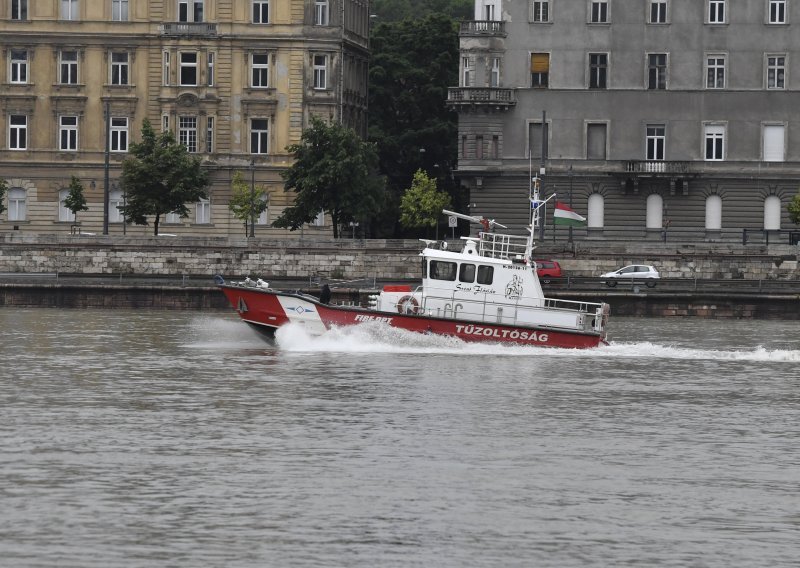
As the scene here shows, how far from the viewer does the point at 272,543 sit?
86.9 feet

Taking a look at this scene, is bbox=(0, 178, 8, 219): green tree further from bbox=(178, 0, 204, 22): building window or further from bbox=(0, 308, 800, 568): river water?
bbox=(0, 308, 800, 568): river water

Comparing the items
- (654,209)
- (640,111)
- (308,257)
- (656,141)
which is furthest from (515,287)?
(656,141)

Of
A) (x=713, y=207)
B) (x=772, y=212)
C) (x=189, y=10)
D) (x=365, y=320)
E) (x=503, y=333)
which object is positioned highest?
(x=189, y=10)

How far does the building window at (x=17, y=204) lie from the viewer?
323 feet

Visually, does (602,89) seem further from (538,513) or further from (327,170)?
Result: (538,513)

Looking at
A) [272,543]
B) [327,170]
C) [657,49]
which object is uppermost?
[657,49]

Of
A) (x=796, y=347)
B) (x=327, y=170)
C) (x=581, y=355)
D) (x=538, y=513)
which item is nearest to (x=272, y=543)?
(x=538, y=513)

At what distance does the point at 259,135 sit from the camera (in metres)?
98.9

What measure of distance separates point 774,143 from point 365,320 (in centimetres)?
4519

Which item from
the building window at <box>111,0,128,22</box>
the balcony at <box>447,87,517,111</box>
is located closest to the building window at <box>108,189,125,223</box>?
the building window at <box>111,0,128,22</box>

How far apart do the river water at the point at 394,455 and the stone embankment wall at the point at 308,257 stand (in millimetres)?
25674

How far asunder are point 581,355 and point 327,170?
136 ft

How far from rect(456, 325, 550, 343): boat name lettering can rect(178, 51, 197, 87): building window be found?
49.9 m

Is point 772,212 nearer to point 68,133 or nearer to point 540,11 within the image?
point 540,11
